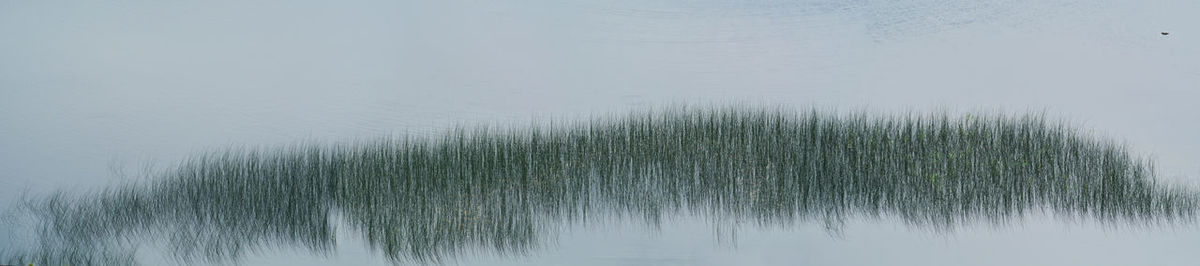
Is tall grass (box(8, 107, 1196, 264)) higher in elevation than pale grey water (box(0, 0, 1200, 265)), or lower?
lower

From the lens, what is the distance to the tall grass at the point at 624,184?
2096mm

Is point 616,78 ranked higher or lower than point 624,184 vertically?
higher

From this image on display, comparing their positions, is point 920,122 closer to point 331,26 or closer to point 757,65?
point 757,65

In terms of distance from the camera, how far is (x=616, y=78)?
212cm

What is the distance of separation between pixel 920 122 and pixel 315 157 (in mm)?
1540

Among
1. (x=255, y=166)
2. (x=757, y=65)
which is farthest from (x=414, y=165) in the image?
(x=757, y=65)

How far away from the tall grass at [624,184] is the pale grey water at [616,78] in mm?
42

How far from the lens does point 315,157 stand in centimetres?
212

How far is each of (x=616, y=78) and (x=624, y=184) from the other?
27 centimetres

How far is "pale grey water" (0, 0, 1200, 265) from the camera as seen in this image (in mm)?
2094

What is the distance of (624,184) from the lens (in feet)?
6.93

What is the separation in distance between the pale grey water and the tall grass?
42 mm

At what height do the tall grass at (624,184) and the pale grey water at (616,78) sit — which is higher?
the pale grey water at (616,78)

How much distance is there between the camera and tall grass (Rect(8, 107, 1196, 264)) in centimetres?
210
